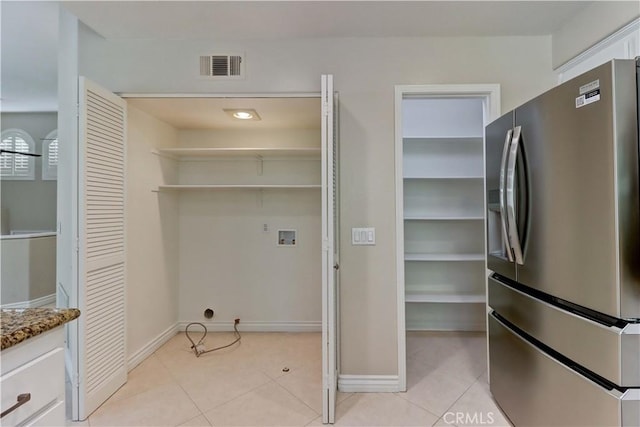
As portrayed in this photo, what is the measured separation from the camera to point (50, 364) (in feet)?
2.85

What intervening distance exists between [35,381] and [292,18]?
2.11 meters

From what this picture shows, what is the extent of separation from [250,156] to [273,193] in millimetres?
458

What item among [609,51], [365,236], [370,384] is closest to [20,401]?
[365,236]

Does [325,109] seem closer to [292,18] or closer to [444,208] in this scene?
[292,18]

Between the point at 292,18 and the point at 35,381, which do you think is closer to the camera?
the point at 35,381

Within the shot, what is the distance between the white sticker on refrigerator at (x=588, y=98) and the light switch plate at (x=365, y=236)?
4.19 feet

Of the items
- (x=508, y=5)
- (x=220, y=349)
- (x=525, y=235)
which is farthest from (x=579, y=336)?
(x=220, y=349)

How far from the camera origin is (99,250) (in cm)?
201

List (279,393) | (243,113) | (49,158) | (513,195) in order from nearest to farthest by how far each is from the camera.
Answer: (513,195), (279,393), (243,113), (49,158)

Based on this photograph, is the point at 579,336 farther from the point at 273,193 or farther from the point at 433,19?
the point at 273,193

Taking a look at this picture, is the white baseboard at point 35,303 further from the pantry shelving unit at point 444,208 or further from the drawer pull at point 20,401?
the pantry shelving unit at point 444,208

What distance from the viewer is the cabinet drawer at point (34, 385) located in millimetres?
746

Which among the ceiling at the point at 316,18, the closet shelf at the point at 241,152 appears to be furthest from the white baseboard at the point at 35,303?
the ceiling at the point at 316,18

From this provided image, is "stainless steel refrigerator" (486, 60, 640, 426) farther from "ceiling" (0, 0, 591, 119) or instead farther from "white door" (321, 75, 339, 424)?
"white door" (321, 75, 339, 424)
